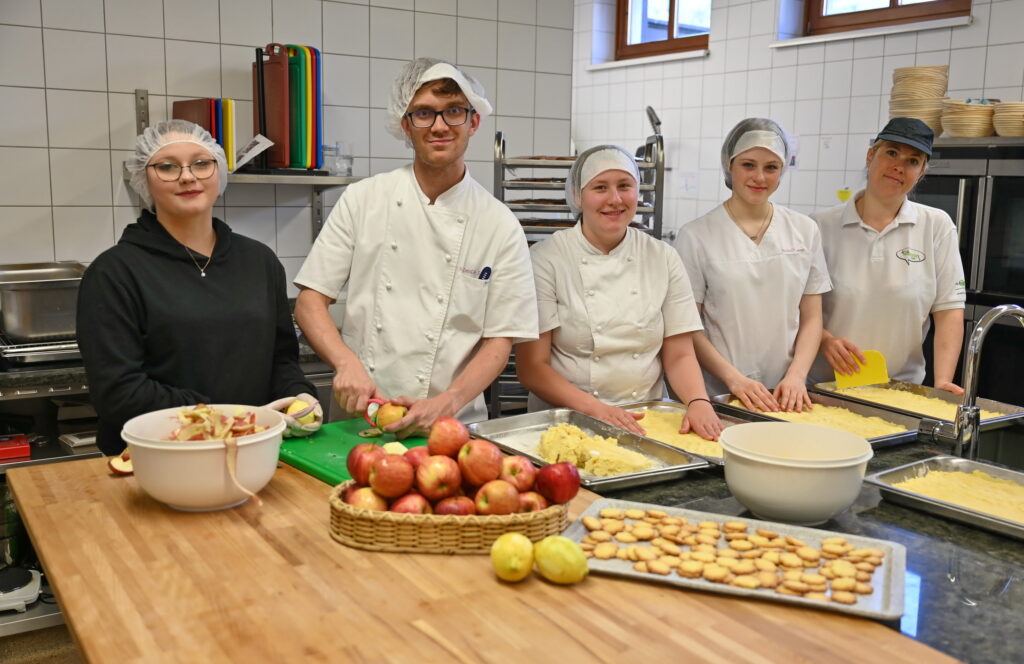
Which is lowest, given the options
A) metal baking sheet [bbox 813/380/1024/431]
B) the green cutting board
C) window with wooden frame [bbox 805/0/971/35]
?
the green cutting board

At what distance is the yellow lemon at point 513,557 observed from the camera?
4.23ft

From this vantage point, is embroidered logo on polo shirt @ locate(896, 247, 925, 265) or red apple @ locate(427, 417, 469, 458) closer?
red apple @ locate(427, 417, 469, 458)

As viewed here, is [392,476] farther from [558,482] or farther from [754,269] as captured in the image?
[754,269]

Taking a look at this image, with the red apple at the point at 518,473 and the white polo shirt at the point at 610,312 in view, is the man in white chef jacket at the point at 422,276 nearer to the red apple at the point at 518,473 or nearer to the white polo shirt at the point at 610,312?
the white polo shirt at the point at 610,312

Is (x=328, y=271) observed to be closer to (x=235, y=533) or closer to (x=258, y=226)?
(x=235, y=533)

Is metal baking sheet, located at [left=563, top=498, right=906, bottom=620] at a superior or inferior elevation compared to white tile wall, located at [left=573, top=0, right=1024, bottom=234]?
inferior

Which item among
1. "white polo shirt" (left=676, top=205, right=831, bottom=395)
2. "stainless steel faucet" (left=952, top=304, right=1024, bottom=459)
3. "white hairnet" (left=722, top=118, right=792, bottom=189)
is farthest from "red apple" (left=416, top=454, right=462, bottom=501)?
"white hairnet" (left=722, top=118, right=792, bottom=189)

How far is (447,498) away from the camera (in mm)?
1453

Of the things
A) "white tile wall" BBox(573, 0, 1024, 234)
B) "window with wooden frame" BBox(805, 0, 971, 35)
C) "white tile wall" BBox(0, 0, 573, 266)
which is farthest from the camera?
"window with wooden frame" BBox(805, 0, 971, 35)

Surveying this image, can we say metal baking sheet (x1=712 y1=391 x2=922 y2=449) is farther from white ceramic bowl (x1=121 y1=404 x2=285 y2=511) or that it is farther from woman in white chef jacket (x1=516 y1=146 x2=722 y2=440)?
white ceramic bowl (x1=121 y1=404 x2=285 y2=511)

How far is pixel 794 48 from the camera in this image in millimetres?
5379

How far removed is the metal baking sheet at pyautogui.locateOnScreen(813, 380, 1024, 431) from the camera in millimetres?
2270

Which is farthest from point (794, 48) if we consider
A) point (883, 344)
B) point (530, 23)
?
point (883, 344)

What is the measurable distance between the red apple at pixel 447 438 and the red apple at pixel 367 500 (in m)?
0.12
